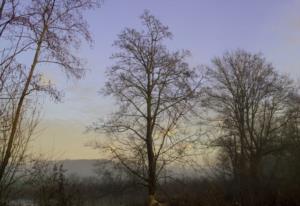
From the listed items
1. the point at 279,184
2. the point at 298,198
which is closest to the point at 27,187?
the point at 298,198

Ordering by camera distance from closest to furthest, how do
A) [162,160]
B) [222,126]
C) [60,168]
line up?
[60,168] < [162,160] < [222,126]

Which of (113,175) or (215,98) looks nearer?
(113,175)

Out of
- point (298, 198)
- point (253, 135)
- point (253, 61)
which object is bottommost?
point (298, 198)

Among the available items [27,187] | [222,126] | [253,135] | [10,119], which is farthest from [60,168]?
[253,135]

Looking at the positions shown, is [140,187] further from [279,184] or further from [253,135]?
[253,135]

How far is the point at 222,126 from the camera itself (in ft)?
118

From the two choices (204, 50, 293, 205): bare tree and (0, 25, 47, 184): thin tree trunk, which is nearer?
(0, 25, 47, 184): thin tree trunk

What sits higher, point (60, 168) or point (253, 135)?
point (253, 135)

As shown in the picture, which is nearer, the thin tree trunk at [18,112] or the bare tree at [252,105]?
the thin tree trunk at [18,112]

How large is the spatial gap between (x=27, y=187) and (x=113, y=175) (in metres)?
13.6

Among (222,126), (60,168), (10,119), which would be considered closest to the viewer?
(10,119)

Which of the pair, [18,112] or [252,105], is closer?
[18,112]

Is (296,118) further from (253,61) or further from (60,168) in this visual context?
(60,168)

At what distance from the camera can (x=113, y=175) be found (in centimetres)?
2286
